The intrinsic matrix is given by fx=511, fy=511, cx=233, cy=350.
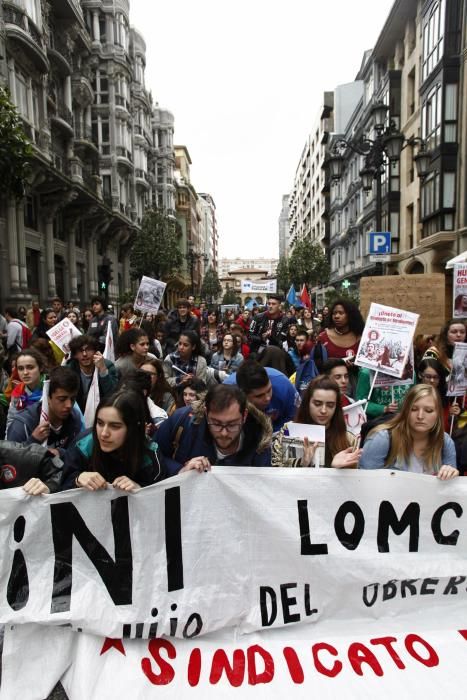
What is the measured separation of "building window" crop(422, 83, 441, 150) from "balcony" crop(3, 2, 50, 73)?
17573 millimetres

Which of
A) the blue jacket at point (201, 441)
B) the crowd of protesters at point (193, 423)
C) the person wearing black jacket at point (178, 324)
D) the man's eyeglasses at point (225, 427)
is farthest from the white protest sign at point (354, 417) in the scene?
the person wearing black jacket at point (178, 324)

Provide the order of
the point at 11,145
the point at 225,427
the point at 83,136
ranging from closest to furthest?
the point at 225,427 → the point at 11,145 → the point at 83,136

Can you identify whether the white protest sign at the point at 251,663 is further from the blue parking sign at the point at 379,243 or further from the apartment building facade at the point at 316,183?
the apartment building facade at the point at 316,183

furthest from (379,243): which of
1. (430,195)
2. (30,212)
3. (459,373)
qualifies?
(30,212)

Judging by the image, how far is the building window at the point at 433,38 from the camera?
2216 cm

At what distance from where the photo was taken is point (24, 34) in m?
20.6

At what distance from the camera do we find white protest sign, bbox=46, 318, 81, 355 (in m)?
6.18

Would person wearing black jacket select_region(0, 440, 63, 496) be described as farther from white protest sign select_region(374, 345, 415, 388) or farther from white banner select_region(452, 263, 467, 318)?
white banner select_region(452, 263, 467, 318)

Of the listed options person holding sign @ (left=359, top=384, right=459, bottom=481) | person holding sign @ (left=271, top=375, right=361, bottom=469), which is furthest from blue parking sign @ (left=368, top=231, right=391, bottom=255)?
person holding sign @ (left=359, top=384, right=459, bottom=481)

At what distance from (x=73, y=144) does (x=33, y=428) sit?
1234 inches

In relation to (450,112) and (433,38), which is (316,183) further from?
(450,112)

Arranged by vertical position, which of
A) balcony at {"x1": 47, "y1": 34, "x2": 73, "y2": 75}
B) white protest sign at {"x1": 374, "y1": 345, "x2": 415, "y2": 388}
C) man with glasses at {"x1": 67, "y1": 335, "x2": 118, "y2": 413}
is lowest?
white protest sign at {"x1": 374, "y1": 345, "x2": 415, "y2": 388}

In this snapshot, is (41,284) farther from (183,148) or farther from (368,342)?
(183,148)

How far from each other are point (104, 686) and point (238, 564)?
2.82 ft
